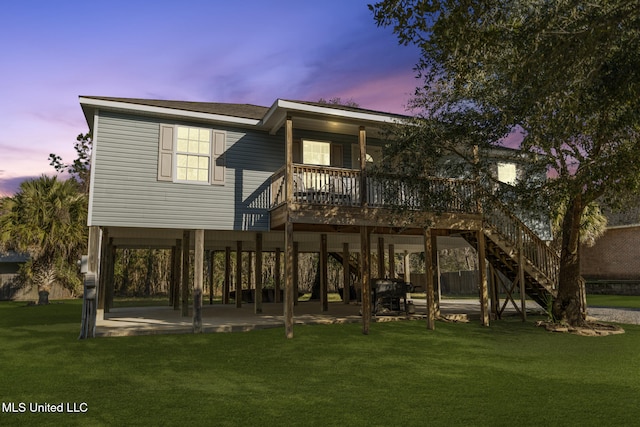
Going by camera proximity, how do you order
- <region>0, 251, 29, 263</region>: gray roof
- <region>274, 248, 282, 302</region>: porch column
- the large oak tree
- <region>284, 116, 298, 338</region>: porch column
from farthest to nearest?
<region>0, 251, 29, 263</region>: gray roof, <region>274, 248, 282, 302</region>: porch column, <region>284, 116, 298, 338</region>: porch column, the large oak tree

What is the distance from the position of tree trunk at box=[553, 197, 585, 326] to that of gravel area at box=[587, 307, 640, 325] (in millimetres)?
2338

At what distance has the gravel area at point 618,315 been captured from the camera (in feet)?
48.4

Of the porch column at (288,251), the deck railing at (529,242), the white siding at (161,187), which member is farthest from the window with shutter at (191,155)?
the deck railing at (529,242)

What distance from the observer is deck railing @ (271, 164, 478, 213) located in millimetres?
12430

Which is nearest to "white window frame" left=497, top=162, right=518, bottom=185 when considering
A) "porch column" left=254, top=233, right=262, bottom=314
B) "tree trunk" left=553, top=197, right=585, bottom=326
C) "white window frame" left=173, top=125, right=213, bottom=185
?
"tree trunk" left=553, top=197, right=585, bottom=326

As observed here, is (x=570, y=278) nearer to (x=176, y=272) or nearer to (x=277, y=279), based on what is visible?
(x=277, y=279)

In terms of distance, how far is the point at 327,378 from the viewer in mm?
7324

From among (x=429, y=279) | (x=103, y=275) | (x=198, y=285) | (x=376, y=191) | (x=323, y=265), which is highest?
(x=376, y=191)

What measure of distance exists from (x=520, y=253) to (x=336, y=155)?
661 cm

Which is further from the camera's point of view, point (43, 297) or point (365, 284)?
point (43, 297)

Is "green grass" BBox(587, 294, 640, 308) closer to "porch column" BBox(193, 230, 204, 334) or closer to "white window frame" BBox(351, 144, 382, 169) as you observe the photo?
"white window frame" BBox(351, 144, 382, 169)

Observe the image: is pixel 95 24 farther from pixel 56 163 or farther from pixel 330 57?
pixel 56 163

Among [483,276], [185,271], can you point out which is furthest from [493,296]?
[185,271]

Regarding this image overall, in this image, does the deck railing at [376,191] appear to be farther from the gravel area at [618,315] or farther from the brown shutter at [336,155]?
the gravel area at [618,315]
